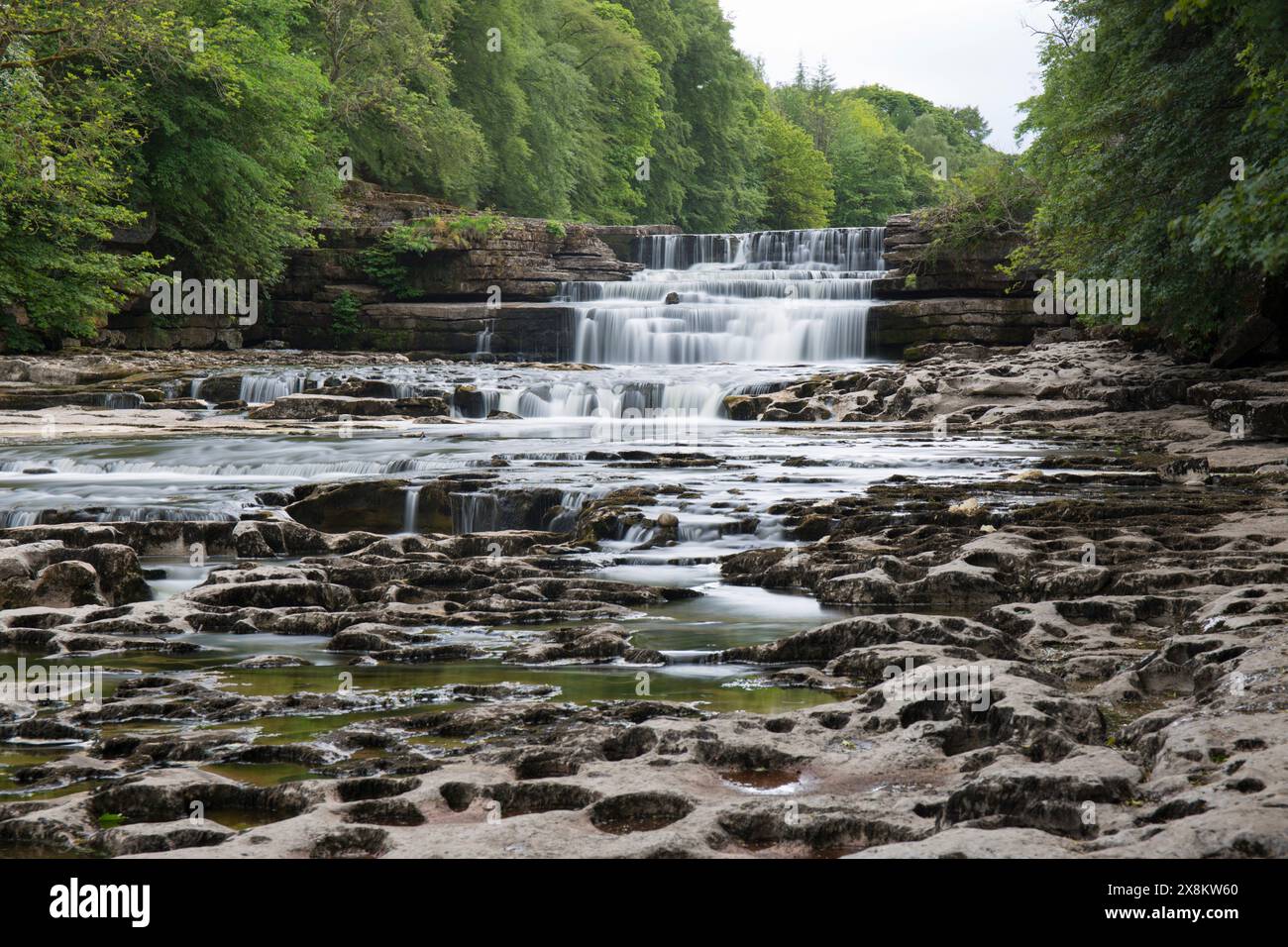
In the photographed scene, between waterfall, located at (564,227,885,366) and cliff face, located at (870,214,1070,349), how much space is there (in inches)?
36.1

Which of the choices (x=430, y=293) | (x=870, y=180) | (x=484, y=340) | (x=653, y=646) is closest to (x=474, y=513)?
(x=653, y=646)

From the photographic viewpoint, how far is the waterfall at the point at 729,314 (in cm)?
3431

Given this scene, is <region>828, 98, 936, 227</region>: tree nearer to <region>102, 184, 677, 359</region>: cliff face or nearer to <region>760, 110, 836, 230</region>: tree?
<region>760, 110, 836, 230</region>: tree

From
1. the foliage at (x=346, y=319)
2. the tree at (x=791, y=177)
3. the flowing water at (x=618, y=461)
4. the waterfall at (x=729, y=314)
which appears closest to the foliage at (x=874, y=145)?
the tree at (x=791, y=177)

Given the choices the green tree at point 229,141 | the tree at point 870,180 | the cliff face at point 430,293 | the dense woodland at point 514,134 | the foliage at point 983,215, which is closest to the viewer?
the dense woodland at point 514,134

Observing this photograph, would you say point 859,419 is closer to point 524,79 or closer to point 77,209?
point 77,209

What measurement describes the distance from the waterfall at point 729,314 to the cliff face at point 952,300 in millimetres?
917

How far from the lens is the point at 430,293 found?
3850cm

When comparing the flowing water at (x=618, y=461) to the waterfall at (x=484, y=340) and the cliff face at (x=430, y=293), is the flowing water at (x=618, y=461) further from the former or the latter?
the waterfall at (x=484, y=340)

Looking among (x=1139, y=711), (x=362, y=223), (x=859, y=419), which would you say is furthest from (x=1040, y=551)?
(x=362, y=223)

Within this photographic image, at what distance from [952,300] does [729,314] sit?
6352 millimetres

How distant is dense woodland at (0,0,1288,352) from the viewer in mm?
16938

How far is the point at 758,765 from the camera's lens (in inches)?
194

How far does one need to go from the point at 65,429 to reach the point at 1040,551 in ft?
53.9
